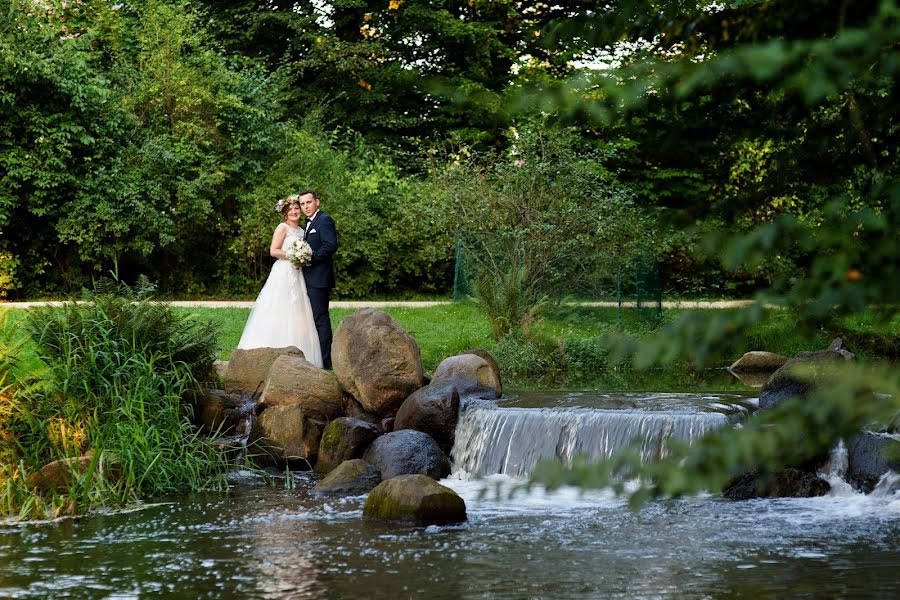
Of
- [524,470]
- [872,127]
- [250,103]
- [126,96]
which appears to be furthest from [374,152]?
[872,127]

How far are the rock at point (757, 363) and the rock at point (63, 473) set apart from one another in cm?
1048

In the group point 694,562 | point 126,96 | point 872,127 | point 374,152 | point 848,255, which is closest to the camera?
point 848,255

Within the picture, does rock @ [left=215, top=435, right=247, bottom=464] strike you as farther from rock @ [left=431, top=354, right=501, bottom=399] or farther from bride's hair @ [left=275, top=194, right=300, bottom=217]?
bride's hair @ [left=275, top=194, right=300, bottom=217]

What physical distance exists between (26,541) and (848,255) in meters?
7.56

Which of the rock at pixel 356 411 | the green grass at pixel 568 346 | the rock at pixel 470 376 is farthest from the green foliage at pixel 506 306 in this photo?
the rock at pixel 356 411

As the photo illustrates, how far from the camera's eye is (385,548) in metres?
7.55

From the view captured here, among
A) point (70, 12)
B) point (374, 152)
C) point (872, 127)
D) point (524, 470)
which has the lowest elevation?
point (524, 470)

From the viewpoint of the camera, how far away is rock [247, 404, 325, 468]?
35.1ft

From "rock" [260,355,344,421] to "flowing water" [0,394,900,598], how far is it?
1.19 metres

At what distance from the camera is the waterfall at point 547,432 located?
10719 millimetres

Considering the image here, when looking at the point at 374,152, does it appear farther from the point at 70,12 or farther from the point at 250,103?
the point at 70,12

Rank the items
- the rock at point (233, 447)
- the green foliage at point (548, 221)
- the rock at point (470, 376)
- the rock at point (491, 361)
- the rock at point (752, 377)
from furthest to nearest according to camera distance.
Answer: the green foliage at point (548, 221)
the rock at point (752, 377)
the rock at point (491, 361)
the rock at point (470, 376)
the rock at point (233, 447)

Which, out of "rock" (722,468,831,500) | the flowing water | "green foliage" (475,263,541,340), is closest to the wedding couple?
"green foliage" (475,263,541,340)

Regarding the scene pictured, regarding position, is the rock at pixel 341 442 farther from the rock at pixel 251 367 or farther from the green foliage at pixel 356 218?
the green foliage at pixel 356 218
